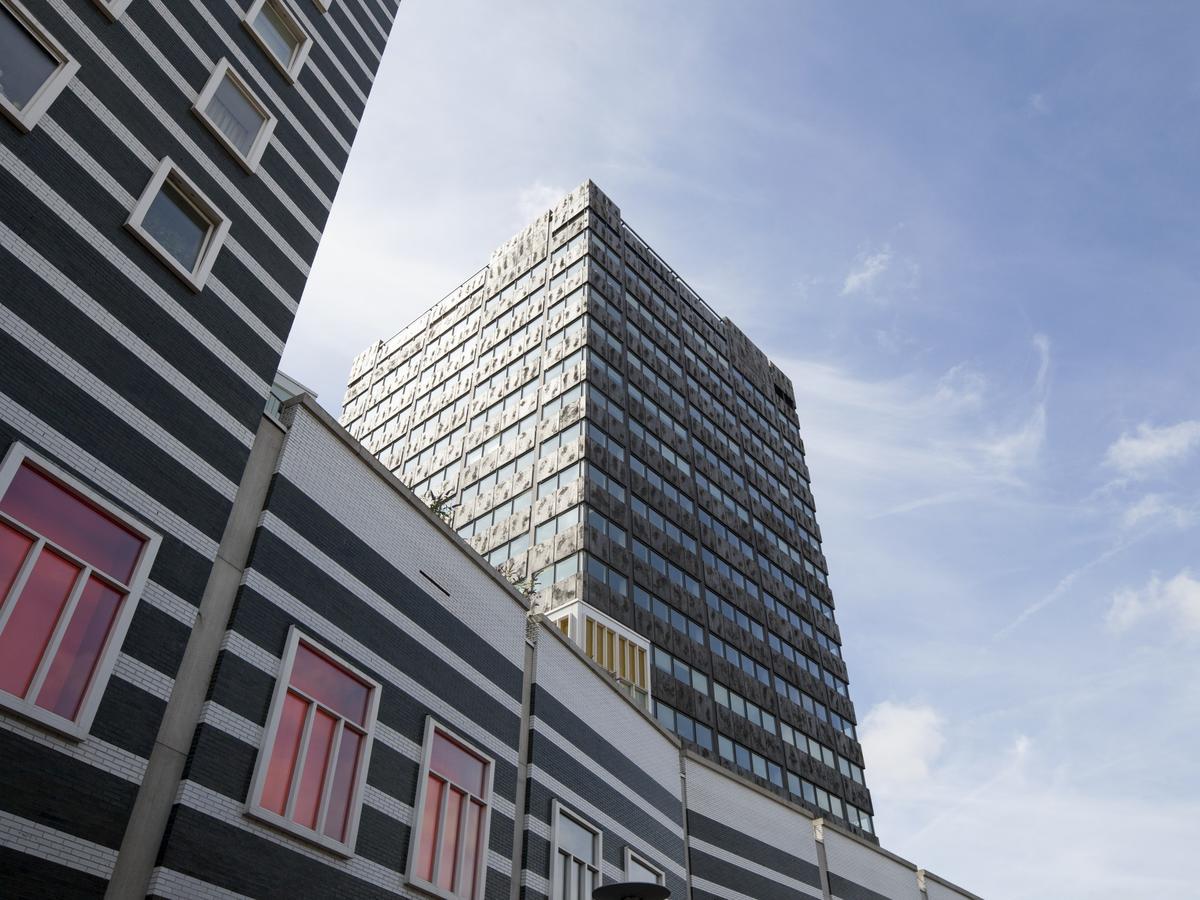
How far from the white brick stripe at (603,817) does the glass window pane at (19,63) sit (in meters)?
17.2

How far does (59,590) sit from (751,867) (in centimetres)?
2565

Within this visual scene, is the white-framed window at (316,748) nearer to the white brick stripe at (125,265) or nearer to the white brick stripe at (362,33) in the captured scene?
the white brick stripe at (125,265)

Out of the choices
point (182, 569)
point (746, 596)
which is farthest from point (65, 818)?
point (746, 596)

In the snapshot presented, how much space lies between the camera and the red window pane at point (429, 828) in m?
18.5

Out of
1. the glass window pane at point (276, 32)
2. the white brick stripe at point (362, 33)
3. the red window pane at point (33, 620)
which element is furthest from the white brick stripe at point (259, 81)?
the red window pane at point (33, 620)

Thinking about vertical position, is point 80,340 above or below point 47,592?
above

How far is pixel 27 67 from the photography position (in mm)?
15211

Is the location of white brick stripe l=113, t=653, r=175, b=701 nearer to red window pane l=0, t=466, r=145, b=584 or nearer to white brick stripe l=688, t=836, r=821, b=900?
red window pane l=0, t=466, r=145, b=584

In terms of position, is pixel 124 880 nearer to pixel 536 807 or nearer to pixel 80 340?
pixel 80 340

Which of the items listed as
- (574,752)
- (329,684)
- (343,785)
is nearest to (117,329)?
(329,684)

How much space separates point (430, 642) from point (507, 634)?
3.44 metres

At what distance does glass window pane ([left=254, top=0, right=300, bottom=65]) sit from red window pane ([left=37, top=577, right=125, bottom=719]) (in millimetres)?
13803

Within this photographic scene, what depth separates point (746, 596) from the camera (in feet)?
219

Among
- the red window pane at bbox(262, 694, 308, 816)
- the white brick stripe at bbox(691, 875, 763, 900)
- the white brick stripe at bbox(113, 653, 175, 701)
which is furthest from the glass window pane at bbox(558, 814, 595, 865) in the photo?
the white brick stripe at bbox(113, 653, 175, 701)
